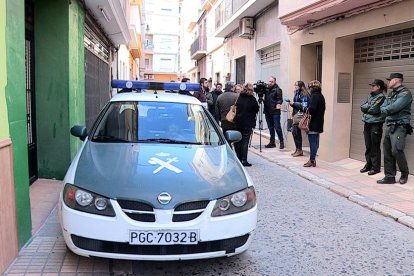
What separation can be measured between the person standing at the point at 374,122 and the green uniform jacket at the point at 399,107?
1.85ft

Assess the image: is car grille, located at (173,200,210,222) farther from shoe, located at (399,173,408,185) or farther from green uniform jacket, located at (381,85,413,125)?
shoe, located at (399,173,408,185)

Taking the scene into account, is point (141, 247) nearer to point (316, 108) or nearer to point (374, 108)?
point (374, 108)

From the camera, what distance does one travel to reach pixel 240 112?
9.01 metres

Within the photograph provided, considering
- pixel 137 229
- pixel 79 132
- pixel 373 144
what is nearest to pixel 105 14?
pixel 79 132

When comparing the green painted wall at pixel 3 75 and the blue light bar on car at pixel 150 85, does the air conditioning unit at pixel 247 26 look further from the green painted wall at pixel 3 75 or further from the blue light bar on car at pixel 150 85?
the green painted wall at pixel 3 75

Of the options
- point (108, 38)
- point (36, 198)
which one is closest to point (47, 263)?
point (36, 198)

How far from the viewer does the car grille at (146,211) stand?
338 centimetres

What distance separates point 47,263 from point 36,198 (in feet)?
7.88

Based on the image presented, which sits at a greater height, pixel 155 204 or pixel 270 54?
pixel 270 54

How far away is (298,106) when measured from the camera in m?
10.6

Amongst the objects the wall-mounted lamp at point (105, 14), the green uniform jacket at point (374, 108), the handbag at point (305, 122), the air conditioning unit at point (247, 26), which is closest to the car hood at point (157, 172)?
→ the green uniform jacket at point (374, 108)

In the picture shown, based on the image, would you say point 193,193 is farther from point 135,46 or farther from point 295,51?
point 135,46

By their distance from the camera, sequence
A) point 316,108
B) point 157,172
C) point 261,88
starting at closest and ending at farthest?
point 157,172 → point 316,108 → point 261,88

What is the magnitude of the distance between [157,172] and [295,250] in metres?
1.74
